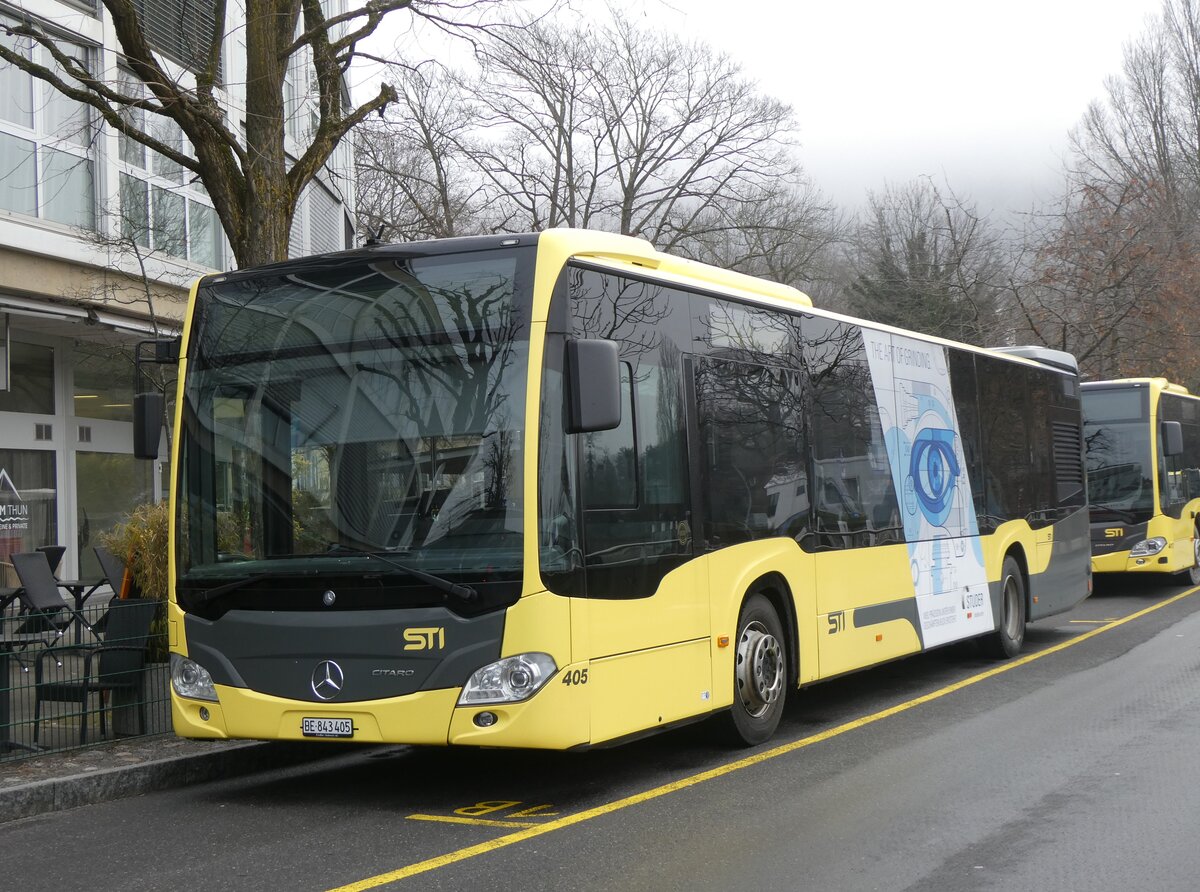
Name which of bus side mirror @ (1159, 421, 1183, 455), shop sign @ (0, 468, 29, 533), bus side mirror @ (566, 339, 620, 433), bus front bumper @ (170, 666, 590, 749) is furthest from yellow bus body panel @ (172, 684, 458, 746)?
bus side mirror @ (1159, 421, 1183, 455)

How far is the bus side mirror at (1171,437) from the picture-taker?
20.7 meters

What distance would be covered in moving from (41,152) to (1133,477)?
51.9 feet

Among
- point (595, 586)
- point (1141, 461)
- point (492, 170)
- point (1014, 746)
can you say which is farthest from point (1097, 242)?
point (595, 586)

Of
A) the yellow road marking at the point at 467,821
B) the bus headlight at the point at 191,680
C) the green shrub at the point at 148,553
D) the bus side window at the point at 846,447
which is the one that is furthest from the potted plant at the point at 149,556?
the bus side window at the point at 846,447

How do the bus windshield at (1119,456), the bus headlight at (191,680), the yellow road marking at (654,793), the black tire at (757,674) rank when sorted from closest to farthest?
1. the yellow road marking at (654,793)
2. the bus headlight at (191,680)
3. the black tire at (757,674)
4. the bus windshield at (1119,456)

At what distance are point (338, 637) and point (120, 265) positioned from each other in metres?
11.3

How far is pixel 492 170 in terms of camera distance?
30547 millimetres

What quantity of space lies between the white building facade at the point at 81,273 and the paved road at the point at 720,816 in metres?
8.09

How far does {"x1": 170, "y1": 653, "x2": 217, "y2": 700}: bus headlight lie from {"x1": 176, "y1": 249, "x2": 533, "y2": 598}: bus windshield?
0.44 metres

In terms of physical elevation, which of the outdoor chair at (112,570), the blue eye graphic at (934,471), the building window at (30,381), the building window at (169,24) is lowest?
the outdoor chair at (112,570)

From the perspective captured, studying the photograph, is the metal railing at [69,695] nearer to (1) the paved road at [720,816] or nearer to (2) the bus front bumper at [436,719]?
(1) the paved road at [720,816]

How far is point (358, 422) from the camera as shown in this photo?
7.24 metres

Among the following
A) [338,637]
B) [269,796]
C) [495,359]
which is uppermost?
[495,359]

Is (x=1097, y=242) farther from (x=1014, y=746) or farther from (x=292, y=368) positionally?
(x=292, y=368)
